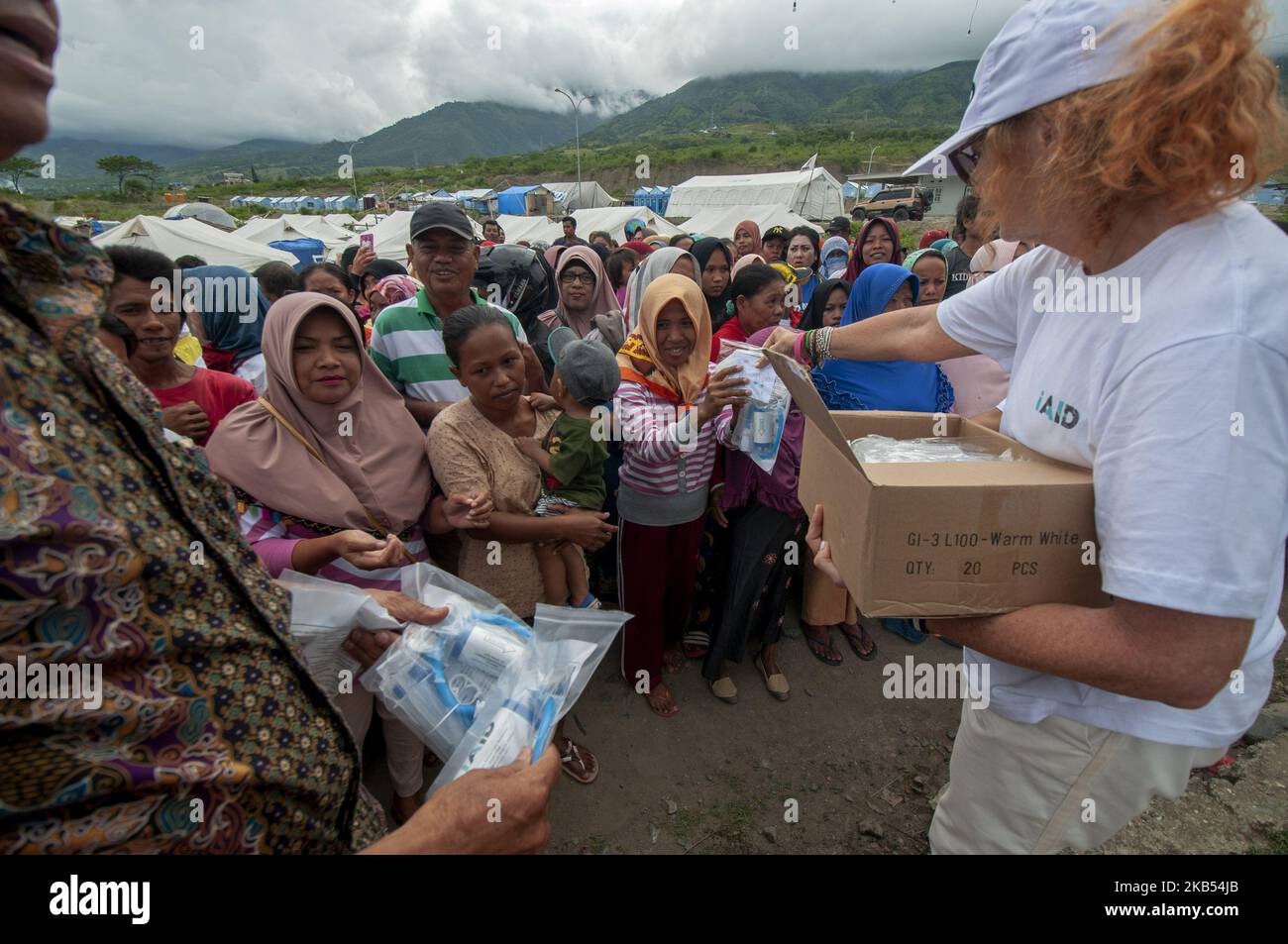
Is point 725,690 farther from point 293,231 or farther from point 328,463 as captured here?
point 293,231

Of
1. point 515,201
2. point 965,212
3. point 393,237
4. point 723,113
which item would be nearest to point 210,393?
point 965,212

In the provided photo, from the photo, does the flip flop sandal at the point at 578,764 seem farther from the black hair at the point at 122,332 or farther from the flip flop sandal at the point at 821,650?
the black hair at the point at 122,332

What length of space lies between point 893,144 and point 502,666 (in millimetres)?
74718

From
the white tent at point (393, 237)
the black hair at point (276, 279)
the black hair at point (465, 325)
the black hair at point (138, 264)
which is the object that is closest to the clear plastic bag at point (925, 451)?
the black hair at point (465, 325)

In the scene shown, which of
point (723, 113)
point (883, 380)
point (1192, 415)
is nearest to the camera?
point (1192, 415)

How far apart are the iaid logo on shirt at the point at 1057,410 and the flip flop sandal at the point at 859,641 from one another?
270 centimetres

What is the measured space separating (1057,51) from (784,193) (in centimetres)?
3526

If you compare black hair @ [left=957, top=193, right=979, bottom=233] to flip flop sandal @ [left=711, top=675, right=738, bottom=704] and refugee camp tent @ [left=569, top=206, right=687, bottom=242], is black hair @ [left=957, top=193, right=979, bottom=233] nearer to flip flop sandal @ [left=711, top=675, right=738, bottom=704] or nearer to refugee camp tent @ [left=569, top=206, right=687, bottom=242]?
flip flop sandal @ [left=711, top=675, right=738, bottom=704]

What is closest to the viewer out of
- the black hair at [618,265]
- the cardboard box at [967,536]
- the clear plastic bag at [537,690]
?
the cardboard box at [967,536]

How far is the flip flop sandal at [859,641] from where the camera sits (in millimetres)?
3619

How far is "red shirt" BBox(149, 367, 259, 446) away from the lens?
2654 mm

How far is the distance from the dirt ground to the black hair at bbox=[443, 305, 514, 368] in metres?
1.97

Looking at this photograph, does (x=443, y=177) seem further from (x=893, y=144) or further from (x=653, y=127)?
(x=653, y=127)

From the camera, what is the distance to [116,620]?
29.8 inches
